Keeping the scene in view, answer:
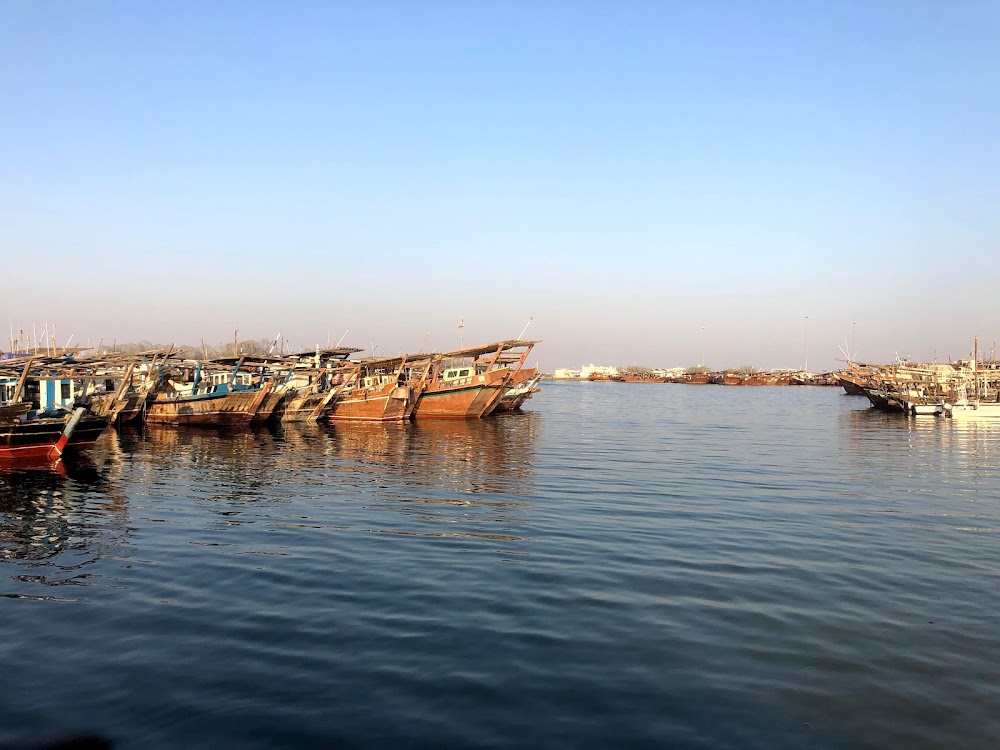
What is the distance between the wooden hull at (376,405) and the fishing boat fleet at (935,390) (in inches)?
1592

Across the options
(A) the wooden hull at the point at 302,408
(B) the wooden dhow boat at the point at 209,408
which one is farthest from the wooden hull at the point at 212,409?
(A) the wooden hull at the point at 302,408

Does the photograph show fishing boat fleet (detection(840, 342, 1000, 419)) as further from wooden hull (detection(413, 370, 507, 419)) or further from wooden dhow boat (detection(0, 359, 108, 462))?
wooden dhow boat (detection(0, 359, 108, 462))

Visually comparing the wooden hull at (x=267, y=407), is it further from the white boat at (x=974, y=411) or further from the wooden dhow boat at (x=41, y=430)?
the white boat at (x=974, y=411)

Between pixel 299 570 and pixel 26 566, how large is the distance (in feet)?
14.2

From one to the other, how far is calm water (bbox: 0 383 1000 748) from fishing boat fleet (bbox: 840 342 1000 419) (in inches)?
1686

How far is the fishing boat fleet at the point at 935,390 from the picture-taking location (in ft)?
190

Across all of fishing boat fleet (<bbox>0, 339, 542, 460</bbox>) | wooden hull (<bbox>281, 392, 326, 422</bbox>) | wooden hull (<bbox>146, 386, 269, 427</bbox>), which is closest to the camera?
fishing boat fleet (<bbox>0, 339, 542, 460</bbox>)

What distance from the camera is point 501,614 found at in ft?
31.2

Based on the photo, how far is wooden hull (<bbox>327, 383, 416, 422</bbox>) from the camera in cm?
4734

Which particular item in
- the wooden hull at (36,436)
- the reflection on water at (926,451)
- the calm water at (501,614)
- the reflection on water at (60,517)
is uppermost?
the wooden hull at (36,436)

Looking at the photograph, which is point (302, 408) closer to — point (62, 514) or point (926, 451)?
point (62, 514)

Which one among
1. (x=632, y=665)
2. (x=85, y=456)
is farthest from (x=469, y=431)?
(x=632, y=665)

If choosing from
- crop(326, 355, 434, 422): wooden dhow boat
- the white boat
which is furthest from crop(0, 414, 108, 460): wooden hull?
the white boat

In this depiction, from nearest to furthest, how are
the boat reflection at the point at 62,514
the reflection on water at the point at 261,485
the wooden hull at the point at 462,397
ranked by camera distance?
the boat reflection at the point at 62,514
the reflection on water at the point at 261,485
the wooden hull at the point at 462,397
